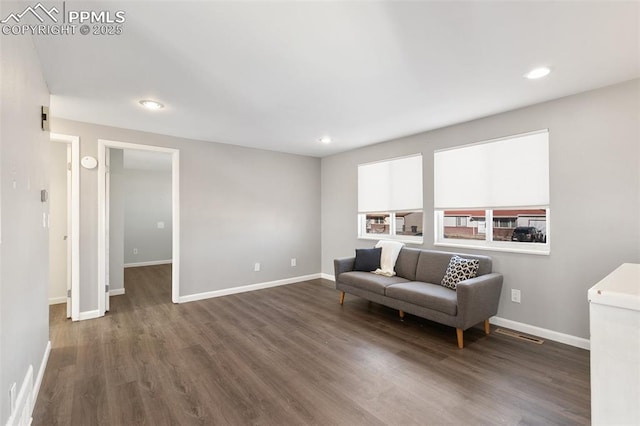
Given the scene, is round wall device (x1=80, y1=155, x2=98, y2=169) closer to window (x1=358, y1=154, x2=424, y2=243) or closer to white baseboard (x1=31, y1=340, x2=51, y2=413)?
white baseboard (x1=31, y1=340, x2=51, y2=413)

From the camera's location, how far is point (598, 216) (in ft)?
8.58

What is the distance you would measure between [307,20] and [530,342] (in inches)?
136

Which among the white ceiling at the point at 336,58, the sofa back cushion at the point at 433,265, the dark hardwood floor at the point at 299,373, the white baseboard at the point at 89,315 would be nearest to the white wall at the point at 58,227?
the dark hardwood floor at the point at 299,373

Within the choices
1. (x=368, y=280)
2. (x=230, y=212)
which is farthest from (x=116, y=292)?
(x=368, y=280)

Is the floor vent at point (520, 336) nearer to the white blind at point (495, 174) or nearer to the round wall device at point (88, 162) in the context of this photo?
the white blind at point (495, 174)

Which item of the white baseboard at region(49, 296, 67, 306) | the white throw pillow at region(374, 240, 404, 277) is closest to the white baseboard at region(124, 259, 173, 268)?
the white baseboard at region(49, 296, 67, 306)

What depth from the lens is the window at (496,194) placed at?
3.02 m

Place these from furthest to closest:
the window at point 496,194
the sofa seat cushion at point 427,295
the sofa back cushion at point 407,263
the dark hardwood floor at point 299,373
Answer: the sofa back cushion at point 407,263, the window at point 496,194, the sofa seat cushion at point 427,295, the dark hardwood floor at point 299,373

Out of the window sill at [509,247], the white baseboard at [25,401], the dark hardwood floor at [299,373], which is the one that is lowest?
the dark hardwood floor at [299,373]

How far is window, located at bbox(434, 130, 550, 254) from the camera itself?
119 inches

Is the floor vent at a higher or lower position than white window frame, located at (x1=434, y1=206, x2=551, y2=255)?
lower

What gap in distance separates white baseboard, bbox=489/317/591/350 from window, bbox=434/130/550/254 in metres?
0.80

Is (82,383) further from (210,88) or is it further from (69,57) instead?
(210,88)

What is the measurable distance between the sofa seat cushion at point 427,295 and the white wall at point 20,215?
306 centimetres
